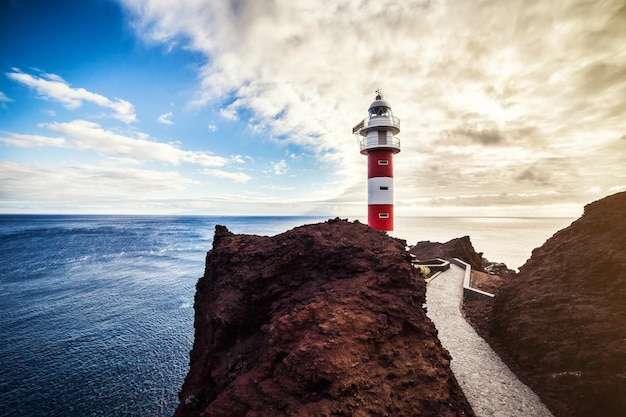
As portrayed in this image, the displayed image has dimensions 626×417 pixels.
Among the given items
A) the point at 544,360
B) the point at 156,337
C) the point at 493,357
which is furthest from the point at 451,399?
the point at 156,337

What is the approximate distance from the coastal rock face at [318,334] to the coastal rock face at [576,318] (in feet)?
10.7

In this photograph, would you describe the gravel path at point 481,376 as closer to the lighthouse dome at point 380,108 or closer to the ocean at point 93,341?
the ocean at point 93,341

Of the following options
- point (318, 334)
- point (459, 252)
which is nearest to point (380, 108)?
point (459, 252)

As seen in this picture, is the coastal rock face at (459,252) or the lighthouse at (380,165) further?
the coastal rock face at (459,252)

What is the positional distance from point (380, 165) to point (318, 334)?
18.1 meters

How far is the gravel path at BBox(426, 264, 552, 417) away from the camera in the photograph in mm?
6430

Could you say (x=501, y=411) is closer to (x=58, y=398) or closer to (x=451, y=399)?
(x=451, y=399)

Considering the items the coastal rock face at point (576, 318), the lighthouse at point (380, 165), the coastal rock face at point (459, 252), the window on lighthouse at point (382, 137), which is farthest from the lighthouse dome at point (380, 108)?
the coastal rock face at point (576, 318)

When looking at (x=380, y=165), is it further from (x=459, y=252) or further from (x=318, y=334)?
(x=318, y=334)

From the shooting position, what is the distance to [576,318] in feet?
22.5

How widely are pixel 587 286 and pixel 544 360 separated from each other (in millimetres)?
2296

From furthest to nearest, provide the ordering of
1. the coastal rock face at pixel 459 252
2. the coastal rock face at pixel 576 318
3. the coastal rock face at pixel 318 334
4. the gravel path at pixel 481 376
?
1. the coastal rock face at pixel 459 252
2. the gravel path at pixel 481 376
3. the coastal rock face at pixel 576 318
4. the coastal rock face at pixel 318 334

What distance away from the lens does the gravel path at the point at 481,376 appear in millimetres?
6430

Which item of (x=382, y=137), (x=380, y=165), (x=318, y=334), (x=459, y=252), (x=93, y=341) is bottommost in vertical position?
(x=93, y=341)
